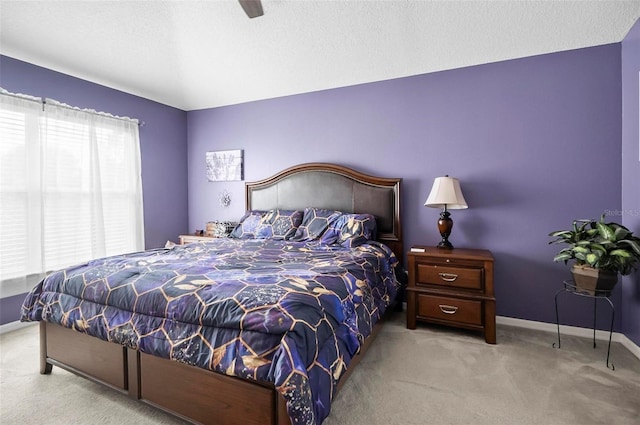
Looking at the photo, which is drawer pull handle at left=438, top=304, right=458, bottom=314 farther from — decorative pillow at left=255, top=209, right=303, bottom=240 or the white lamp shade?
decorative pillow at left=255, top=209, right=303, bottom=240

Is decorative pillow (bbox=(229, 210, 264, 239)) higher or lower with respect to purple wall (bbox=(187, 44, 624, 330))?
lower

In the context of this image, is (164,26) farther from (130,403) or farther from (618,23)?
(618,23)

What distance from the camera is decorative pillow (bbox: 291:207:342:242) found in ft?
10.1

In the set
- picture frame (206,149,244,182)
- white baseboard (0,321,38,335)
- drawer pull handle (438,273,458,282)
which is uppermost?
picture frame (206,149,244,182)

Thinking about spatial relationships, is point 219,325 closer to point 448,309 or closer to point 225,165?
point 448,309

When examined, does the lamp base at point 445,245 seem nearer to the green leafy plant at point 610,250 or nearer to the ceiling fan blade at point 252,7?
the green leafy plant at point 610,250

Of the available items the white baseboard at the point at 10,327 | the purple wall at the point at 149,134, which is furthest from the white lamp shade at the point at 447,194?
the white baseboard at the point at 10,327

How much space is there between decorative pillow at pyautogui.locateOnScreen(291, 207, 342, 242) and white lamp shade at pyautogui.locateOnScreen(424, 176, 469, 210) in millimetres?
967

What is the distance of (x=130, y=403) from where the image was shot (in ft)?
5.65

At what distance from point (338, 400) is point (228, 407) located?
2.23 feet

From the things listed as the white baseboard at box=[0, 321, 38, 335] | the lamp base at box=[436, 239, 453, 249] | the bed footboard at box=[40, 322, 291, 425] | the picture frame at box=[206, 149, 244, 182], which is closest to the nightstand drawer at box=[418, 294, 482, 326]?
the lamp base at box=[436, 239, 453, 249]

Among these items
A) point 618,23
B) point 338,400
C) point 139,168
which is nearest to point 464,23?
point 618,23

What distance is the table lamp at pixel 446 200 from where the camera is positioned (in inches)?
107

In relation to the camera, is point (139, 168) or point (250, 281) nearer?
point (250, 281)
